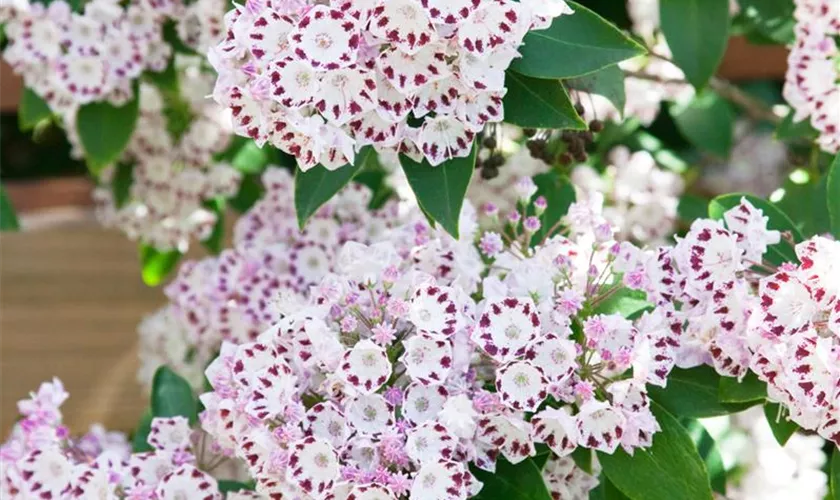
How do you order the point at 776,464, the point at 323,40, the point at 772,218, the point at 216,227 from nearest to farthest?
1. the point at 323,40
2. the point at 772,218
3. the point at 776,464
4. the point at 216,227

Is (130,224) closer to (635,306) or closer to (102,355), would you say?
(102,355)

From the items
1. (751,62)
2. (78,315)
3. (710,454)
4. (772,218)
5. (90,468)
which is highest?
(772,218)

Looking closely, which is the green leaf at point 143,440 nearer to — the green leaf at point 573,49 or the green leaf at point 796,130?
the green leaf at point 573,49

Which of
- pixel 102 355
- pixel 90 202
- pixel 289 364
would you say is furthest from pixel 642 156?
pixel 90 202

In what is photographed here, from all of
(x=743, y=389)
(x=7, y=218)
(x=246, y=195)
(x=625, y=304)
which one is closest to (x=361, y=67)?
(x=625, y=304)

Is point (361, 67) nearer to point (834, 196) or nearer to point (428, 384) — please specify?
point (428, 384)

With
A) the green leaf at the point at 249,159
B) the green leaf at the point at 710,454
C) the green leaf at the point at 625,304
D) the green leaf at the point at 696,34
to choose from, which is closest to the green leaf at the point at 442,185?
the green leaf at the point at 625,304

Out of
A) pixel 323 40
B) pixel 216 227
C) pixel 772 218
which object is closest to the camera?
pixel 323 40

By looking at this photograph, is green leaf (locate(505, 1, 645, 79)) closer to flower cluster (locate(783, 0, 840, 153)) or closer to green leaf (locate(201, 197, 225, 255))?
flower cluster (locate(783, 0, 840, 153))
